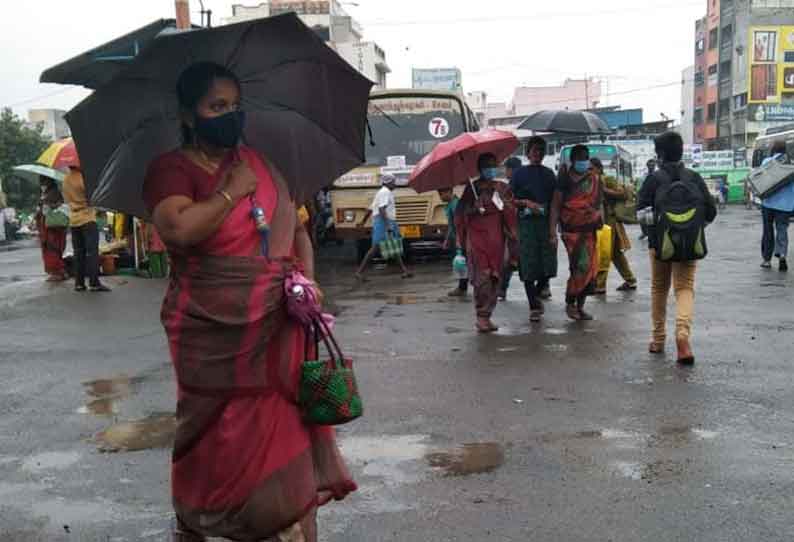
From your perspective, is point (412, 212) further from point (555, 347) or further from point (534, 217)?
point (555, 347)

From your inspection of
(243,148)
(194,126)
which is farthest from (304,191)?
(194,126)

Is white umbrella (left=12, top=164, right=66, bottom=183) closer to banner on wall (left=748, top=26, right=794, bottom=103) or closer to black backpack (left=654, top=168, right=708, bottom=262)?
black backpack (left=654, top=168, right=708, bottom=262)

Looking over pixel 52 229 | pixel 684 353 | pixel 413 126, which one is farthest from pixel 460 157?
pixel 52 229

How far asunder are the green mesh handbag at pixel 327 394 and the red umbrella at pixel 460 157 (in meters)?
5.81

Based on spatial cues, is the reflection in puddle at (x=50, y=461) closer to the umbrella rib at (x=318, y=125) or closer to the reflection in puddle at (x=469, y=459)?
the reflection in puddle at (x=469, y=459)

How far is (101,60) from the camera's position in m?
3.15

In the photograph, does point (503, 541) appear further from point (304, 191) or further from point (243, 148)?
point (243, 148)

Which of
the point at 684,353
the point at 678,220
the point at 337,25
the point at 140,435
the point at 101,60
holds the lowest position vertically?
the point at 140,435

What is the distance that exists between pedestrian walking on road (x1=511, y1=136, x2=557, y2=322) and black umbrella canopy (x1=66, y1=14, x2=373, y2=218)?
211 inches

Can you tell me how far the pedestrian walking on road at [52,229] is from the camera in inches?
498

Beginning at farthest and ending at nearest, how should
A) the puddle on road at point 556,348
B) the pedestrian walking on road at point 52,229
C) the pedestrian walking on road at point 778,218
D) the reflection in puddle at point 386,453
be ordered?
the pedestrian walking on road at point 52,229
the pedestrian walking on road at point 778,218
the puddle on road at point 556,348
the reflection in puddle at point 386,453

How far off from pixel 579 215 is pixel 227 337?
20.4 feet

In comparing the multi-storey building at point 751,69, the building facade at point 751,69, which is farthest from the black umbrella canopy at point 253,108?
the multi-storey building at point 751,69

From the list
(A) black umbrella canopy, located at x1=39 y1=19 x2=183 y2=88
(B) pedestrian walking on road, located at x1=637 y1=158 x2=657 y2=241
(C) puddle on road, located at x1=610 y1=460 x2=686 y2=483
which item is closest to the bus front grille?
(B) pedestrian walking on road, located at x1=637 y1=158 x2=657 y2=241
